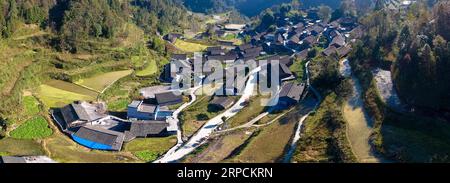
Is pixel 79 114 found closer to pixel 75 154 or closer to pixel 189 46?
pixel 75 154

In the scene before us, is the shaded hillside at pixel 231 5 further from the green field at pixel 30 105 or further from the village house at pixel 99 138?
the village house at pixel 99 138

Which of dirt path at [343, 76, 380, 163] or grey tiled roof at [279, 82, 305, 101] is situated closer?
dirt path at [343, 76, 380, 163]

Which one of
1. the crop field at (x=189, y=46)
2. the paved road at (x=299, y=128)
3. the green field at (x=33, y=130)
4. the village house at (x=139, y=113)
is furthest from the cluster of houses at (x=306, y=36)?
the green field at (x=33, y=130)

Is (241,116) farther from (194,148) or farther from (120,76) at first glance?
(120,76)

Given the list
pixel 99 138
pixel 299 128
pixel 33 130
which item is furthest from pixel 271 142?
pixel 33 130

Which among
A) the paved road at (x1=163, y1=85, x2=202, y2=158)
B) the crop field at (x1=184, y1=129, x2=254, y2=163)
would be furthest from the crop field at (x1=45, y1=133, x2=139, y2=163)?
the crop field at (x1=184, y1=129, x2=254, y2=163)

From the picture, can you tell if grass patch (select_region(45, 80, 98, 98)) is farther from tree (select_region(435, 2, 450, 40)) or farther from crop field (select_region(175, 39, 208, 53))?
tree (select_region(435, 2, 450, 40))
